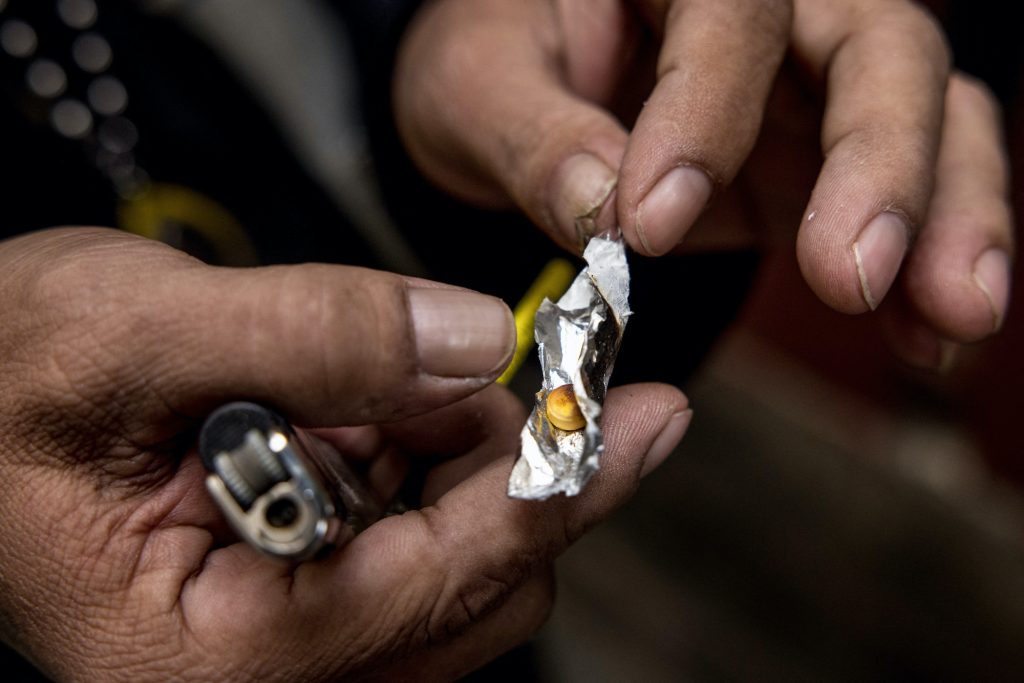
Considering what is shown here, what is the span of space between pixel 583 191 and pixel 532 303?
0.17m

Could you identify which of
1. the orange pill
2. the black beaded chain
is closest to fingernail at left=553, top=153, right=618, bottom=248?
the orange pill

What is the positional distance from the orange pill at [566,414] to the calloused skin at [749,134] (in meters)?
0.19

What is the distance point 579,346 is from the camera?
720mm

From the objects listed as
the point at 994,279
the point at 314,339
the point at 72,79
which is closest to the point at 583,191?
the point at 314,339

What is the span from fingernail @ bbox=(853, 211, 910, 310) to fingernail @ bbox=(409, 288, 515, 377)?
39 cm

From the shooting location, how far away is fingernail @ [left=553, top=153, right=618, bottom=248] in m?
0.78

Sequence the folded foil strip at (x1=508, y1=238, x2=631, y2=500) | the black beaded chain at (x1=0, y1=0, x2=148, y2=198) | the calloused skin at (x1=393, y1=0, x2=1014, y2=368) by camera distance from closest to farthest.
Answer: the folded foil strip at (x1=508, y1=238, x2=631, y2=500), the calloused skin at (x1=393, y1=0, x2=1014, y2=368), the black beaded chain at (x1=0, y1=0, x2=148, y2=198)

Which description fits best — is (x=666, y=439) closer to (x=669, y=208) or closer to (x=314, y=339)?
(x=669, y=208)

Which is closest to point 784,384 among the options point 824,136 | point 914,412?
point 914,412

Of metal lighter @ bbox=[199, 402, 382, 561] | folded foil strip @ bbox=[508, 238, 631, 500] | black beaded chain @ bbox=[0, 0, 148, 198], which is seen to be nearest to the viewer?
metal lighter @ bbox=[199, 402, 382, 561]

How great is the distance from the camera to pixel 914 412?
6.35 feet

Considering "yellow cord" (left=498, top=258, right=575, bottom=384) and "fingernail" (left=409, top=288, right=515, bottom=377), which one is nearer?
"fingernail" (left=409, top=288, right=515, bottom=377)

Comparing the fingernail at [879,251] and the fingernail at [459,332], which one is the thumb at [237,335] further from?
the fingernail at [879,251]

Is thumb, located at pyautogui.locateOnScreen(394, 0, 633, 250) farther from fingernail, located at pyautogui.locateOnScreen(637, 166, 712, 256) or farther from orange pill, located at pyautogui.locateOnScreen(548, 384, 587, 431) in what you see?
orange pill, located at pyautogui.locateOnScreen(548, 384, 587, 431)
